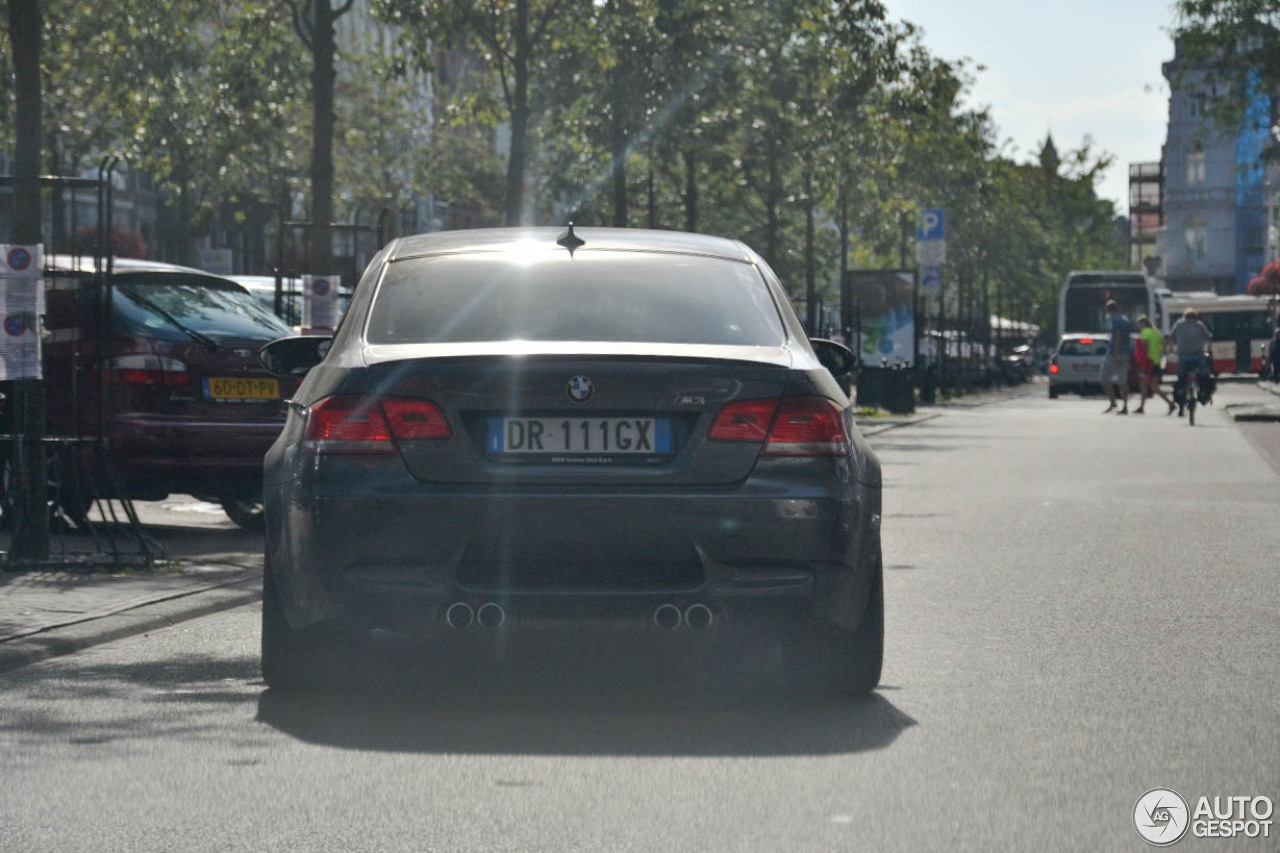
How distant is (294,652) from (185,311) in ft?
22.1

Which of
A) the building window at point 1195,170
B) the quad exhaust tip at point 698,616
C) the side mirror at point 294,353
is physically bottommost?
the quad exhaust tip at point 698,616

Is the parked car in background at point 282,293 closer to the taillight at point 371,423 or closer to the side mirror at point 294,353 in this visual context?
the side mirror at point 294,353

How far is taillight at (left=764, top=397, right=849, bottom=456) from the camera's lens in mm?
7566

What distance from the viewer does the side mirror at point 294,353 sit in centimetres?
931

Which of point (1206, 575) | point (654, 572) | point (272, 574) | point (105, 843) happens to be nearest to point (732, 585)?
point (654, 572)

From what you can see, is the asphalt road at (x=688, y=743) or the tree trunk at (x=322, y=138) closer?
the asphalt road at (x=688, y=743)

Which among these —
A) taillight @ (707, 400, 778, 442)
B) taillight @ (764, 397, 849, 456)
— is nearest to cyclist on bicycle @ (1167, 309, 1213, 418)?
taillight @ (764, 397, 849, 456)

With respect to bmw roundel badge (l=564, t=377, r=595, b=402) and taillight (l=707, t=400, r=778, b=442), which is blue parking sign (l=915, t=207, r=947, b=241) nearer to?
taillight (l=707, t=400, r=778, b=442)

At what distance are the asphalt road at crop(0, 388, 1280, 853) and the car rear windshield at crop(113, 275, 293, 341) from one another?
3961mm

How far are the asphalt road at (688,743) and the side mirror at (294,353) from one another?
1.10 m

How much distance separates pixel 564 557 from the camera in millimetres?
7398

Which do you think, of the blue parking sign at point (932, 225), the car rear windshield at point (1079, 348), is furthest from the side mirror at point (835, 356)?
the car rear windshield at point (1079, 348)

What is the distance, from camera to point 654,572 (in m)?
7.45

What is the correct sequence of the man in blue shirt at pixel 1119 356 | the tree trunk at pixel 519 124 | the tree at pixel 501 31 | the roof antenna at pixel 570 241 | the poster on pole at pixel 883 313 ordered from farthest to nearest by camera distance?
the man in blue shirt at pixel 1119 356, the poster on pole at pixel 883 313, the tree at pixel 501 31, the tree trunk at pixel 519 124, the roof antenna at pixel 570 241
